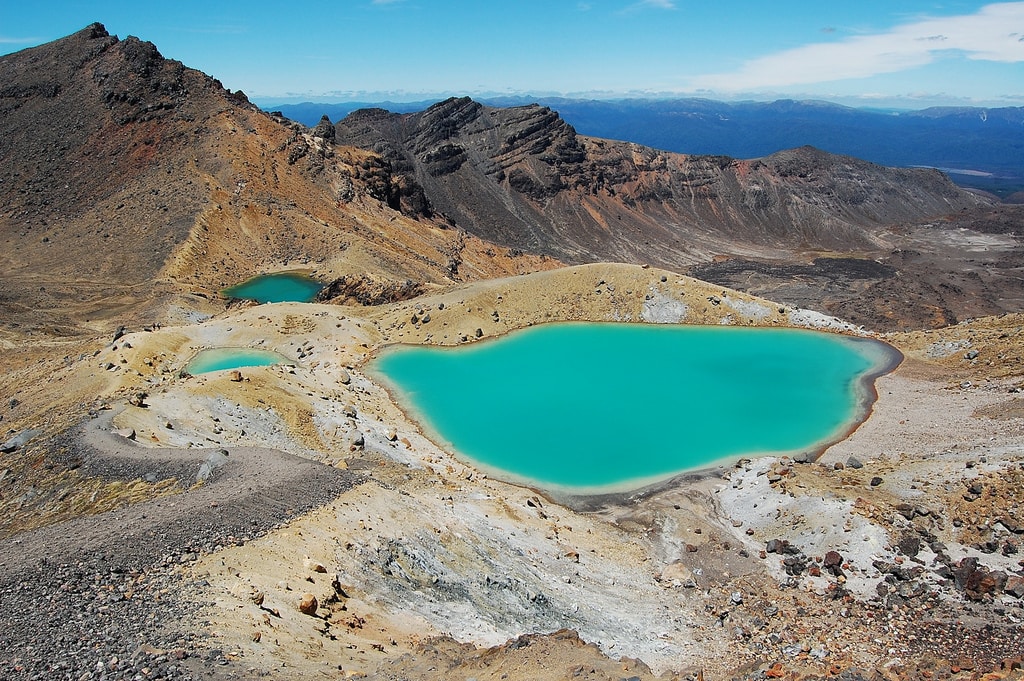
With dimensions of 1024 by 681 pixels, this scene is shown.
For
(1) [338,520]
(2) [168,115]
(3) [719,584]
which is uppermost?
(2) [168,115]

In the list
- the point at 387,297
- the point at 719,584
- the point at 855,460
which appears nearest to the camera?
the point at 719,584

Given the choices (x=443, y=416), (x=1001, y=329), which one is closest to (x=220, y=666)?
(x=443, y=416)

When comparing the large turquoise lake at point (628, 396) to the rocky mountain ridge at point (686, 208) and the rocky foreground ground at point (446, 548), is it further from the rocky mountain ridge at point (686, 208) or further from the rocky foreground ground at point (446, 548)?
the rocky mountain ridge at point (686, 208)

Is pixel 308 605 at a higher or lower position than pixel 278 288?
lower

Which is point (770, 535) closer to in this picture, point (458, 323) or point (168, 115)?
point (458, 323)

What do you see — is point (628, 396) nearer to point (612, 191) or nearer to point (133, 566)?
point (133, 566)

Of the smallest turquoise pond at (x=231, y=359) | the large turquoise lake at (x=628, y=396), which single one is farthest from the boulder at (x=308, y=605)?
the smallest turquoise pond at (x=231, y=359)

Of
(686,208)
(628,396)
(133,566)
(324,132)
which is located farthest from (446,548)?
(686,208)
